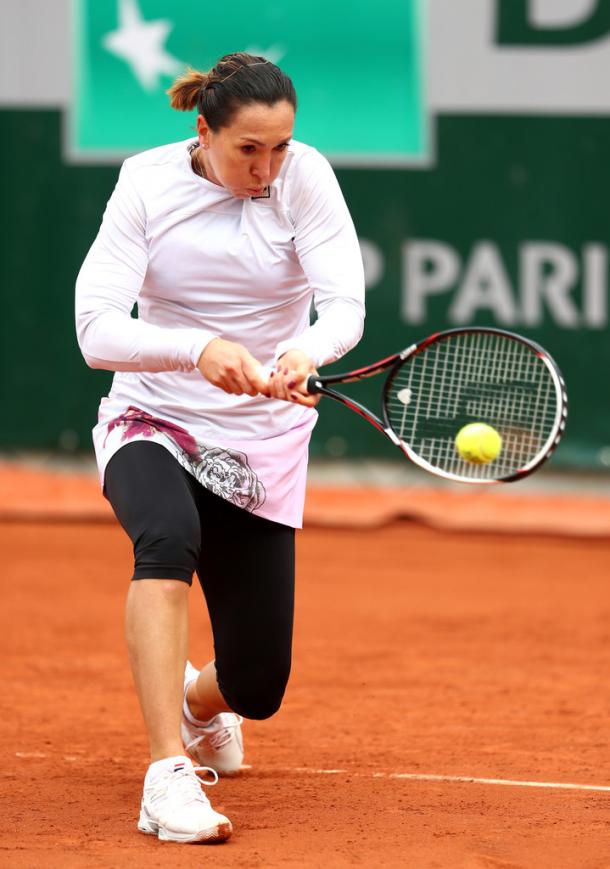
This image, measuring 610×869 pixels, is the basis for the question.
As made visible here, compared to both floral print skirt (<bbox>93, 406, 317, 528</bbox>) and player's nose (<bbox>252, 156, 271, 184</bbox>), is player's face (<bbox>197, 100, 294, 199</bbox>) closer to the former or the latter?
player's nose (<bbox>252, 156, 271, 184</bbox>)

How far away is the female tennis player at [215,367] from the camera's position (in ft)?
9.62

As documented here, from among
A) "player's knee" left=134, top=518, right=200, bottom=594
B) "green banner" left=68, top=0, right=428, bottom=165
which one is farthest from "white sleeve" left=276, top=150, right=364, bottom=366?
"green banner" left=68, top=0, right=428, bottom=165

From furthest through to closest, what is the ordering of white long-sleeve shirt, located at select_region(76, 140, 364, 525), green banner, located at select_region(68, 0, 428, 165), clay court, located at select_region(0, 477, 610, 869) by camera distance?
1. green banner, located at select_region(68, 0, 428, 165)
2. white long-sleeve shirt, located at select_region(76, 140, 364, 525)
3. clay court, located at select_region(0, 477, 610, 869)

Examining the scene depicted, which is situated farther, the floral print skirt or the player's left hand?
the floral print skirt

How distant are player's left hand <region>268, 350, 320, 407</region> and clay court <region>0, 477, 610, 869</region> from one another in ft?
2.92

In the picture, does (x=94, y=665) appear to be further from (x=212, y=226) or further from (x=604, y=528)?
(x=604, y=528)

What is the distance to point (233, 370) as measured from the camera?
2.88m

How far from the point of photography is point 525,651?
202 inches

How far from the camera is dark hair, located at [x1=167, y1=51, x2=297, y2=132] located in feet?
9.66

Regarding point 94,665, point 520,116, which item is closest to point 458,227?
point 520,116

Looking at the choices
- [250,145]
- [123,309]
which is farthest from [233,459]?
[250,145]

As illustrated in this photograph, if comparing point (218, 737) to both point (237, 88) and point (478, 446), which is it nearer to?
point (478, 446)

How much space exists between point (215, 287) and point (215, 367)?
1.06 ft

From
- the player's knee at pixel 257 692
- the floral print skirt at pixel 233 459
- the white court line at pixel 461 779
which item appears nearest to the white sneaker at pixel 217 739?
the white court line at pixel 461 779
